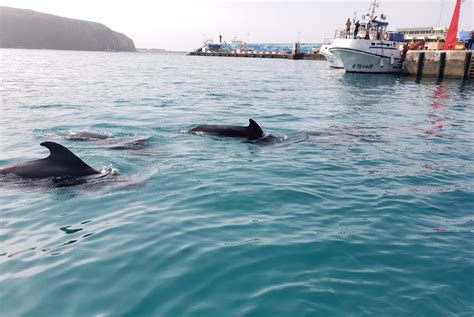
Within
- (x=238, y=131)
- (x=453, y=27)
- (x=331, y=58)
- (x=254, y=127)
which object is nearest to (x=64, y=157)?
(x=238, y=131)

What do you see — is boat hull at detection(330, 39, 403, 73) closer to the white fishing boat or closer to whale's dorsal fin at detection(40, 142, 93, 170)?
the white fishing boat

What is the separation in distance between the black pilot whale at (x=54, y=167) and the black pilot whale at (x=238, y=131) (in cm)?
616

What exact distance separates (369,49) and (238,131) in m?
42.1

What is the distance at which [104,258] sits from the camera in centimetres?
609

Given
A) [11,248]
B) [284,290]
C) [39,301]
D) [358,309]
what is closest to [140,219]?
[11,248]

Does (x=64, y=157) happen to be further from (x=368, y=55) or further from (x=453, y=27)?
(x=453, y=27)

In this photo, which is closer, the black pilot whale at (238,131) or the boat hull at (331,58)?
the black pilot whale at (238,131)

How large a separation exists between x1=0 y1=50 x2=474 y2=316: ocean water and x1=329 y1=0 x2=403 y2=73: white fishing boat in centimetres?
3776

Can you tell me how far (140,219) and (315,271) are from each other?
10.8ft

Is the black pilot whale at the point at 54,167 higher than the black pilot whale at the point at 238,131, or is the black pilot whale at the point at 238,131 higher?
the black pilot whale at the point at 54,167

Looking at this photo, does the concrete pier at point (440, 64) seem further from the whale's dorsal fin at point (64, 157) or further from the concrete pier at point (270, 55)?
the concrete pier at point (270, 55)

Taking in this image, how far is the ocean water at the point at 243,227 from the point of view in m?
5.19

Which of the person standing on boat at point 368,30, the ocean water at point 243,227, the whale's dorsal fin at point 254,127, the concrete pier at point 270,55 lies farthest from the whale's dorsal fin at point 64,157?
the concrete pier at point 270,55

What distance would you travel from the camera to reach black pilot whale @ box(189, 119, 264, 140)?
1434 cm
